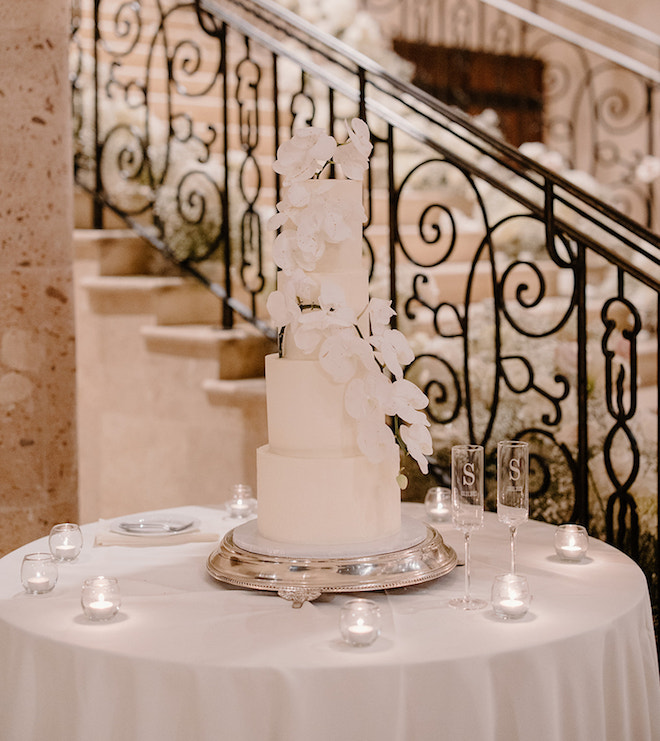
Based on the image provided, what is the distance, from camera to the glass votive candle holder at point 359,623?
1659 mm

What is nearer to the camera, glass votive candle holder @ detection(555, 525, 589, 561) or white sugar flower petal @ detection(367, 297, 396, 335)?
white sugar flower petal @ detection(367, 297, 396, 335)

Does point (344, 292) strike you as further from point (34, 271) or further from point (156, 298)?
point (156, 298)

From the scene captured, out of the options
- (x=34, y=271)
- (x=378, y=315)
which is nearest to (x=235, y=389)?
(x=34, y=271)

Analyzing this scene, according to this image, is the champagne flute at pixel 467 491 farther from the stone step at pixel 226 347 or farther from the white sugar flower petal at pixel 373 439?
the stone step at pixel 226 347

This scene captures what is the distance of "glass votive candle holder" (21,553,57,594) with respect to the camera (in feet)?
6.45

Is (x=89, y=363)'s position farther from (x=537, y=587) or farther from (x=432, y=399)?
(x=537, y=587)

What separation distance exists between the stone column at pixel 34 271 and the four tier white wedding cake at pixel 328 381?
1244 millimetres

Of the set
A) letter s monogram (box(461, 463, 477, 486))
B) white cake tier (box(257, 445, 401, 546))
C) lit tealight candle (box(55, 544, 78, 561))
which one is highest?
letter s monogram (box(461, 463, 477, 486))

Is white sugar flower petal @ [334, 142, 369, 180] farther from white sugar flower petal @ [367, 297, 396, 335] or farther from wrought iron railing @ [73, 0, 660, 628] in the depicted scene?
wrought iron railing @ [73, 0, 660, 628]

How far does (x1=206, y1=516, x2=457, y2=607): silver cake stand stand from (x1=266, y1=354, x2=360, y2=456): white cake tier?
0.63 feet

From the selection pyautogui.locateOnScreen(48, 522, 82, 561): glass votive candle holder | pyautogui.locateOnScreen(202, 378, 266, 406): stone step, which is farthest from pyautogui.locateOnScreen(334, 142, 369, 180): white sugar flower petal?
pyautogui.locateOnScreen(202, 378, 266, 406): stone step

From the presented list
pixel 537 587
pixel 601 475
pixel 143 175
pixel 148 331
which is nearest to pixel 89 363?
pixel 148 331

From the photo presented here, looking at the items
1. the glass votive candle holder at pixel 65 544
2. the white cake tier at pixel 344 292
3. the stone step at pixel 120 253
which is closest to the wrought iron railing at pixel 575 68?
the stone step at pixel 120 253

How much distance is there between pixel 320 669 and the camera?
5.19ft
